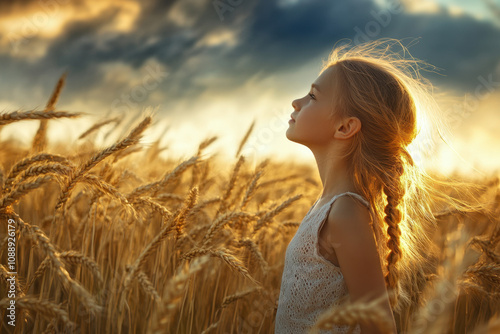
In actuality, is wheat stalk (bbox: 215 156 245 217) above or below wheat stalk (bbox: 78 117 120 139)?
below

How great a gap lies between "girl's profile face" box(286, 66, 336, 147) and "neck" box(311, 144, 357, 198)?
6cm

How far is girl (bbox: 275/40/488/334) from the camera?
151cm

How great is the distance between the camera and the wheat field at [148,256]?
124 cm

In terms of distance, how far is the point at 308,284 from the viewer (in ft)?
5.11

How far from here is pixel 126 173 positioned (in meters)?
2.61

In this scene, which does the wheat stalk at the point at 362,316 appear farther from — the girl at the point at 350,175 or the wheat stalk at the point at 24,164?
the wheat stalk at the point at 24,164

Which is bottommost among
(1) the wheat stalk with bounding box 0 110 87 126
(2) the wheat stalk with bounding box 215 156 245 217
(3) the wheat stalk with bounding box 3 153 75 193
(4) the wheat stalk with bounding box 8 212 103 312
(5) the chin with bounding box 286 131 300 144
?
(4) the wheat stalk with bounding box 8 212 103 312

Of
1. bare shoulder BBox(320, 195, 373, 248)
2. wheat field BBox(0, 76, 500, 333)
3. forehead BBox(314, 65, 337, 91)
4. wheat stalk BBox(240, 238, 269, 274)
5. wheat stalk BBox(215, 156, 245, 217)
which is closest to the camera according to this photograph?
wheat field BBox(0, 76, 500, 333)

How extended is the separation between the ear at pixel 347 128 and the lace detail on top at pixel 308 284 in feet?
0.96

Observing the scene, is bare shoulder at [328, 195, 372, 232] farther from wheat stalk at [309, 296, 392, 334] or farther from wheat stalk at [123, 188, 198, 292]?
wheat stalk at [309, 296, 392, 334]

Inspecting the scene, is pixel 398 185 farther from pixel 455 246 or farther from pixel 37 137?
pixel 37 137

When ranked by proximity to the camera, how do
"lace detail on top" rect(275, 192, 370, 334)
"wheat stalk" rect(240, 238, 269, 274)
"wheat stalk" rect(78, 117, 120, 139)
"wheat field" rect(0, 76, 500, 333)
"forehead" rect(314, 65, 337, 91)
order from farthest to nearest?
1. "wheat stalk" rect(78, 117, 120, 139)
2. "wheat stalk" rect(240, 238, 269, 274)
3. "forehead" rect(314, 65, 337, 91)
4. "lace detail on top" rect(275, 192, 370, 334)
5. "wheat field" rect(0, 76, 500, 333)

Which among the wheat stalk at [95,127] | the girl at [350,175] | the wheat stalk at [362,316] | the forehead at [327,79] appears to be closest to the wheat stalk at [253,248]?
the girl at [350,175]

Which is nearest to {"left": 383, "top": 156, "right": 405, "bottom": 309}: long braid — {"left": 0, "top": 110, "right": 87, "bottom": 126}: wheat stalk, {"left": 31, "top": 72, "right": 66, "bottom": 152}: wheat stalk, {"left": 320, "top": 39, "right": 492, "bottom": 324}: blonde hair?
{"left": 320, "top": 39, "right": 492, "bottom": 324}: blonde hair
